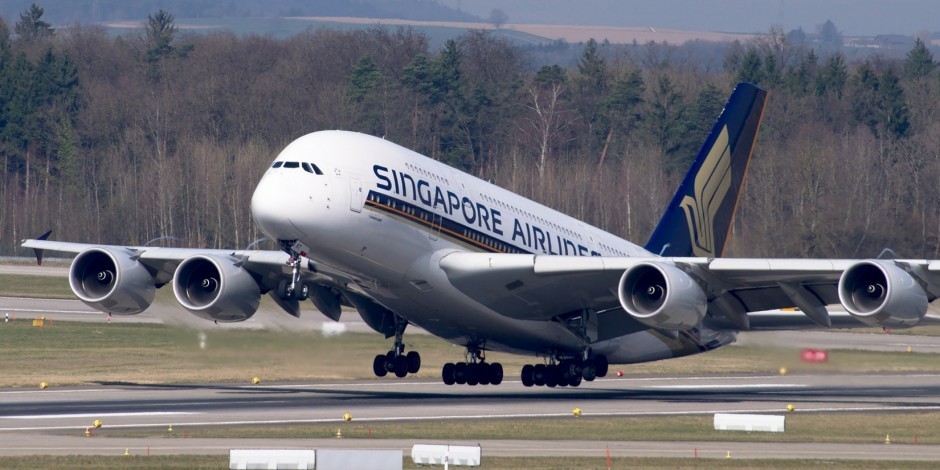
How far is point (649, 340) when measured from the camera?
1692 inches

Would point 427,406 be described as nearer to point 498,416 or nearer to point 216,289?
point 498,416

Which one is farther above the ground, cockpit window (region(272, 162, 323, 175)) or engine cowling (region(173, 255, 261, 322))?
cockpit window (region(272, 162, 323, 175))

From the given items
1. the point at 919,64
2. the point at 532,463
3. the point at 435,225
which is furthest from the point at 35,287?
the point at 919,64

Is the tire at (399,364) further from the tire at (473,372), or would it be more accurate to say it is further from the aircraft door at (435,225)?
the aircraft door at (435,225)

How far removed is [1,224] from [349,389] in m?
69.7

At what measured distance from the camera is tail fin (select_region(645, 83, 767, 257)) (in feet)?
148

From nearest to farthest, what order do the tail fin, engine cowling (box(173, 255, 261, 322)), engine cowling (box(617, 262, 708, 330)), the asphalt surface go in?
the asphalt surface, engine cowling (box(617, 262, 708, 330)), engine cowling (box(173, 255, 261, 322)), the tail fin

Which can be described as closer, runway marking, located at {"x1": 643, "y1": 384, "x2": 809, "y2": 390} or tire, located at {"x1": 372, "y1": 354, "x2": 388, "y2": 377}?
tire, located at {"x1": 372, "y1": 354, "x2": 388, "y2": 377}

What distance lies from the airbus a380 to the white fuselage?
45 millimetres

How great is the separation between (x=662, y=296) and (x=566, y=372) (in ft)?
19.4

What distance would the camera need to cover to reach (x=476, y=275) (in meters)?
36.8

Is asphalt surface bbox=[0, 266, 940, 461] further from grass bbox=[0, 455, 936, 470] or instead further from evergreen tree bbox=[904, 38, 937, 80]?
evergreen tree bbox=[904, 38, 937, 80]

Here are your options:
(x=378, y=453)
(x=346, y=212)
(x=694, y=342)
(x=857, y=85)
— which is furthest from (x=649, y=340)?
(x=857, y=85)

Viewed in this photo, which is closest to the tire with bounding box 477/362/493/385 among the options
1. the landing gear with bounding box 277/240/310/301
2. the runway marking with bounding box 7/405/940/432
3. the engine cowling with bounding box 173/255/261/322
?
the runway marking with bounding box 7/405/940/432
